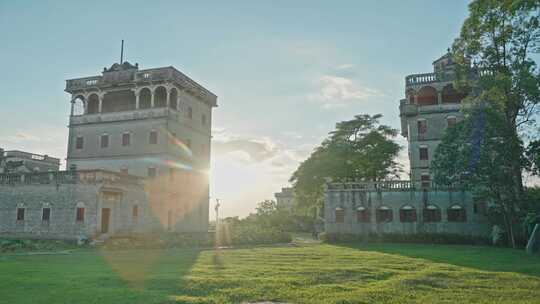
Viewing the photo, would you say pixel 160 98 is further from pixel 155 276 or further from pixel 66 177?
pixel 155 276

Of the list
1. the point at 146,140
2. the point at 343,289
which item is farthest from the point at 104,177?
the point at 343,289

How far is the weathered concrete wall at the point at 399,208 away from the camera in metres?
35.6

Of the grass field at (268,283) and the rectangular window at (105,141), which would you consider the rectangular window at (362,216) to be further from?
the rectangular window at (105,141)

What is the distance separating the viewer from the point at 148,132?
133 feet

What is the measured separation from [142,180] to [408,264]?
25.9 m

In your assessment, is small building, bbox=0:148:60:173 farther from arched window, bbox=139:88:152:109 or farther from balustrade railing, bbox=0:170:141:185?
arched window, bbox=139:88:152:109

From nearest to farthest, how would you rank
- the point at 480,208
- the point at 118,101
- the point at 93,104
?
the point at 480,208
the point at 118,101
the point at 93,104

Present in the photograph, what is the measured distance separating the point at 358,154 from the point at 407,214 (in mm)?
9189

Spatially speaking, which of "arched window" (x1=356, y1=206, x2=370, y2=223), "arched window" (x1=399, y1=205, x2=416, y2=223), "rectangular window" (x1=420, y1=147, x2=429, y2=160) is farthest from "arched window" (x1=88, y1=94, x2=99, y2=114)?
"rectangular window" (x1=420, y1=147, x2=429, y2=160)

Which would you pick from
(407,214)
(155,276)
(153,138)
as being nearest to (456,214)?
(407,214)

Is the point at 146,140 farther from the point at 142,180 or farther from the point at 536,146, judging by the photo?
the point at 536,146

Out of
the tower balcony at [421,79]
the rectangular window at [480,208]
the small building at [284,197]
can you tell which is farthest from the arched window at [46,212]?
the small building at [284,197]

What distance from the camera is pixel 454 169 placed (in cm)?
3028

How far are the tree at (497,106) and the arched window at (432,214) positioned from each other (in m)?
6.31
